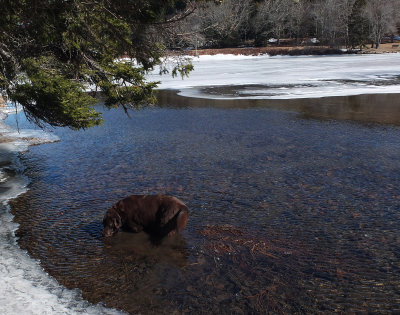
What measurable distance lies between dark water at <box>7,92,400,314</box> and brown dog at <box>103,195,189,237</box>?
0.66ft

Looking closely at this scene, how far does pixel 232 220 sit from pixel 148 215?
5.10ft

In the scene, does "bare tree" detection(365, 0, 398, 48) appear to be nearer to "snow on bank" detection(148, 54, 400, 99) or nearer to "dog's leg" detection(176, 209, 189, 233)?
"snow on bank" detection(148, 54, 400, 99)

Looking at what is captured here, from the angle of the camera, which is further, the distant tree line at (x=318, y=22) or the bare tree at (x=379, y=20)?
the distant tree line at (x=318, y=22)

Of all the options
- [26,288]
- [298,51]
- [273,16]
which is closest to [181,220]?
[26,288]

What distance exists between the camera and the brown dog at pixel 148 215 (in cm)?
658

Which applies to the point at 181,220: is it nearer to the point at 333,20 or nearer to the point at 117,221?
the point at 117,221

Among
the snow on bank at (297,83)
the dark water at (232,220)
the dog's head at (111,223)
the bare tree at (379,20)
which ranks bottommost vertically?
the dark water at (232,220)

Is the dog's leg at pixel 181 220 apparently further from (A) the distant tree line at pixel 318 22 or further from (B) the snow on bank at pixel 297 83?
(A) the distant tree line at pixel 318 22

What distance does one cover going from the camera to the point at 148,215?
6.71 metres

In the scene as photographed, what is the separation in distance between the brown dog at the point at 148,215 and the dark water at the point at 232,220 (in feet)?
0.66

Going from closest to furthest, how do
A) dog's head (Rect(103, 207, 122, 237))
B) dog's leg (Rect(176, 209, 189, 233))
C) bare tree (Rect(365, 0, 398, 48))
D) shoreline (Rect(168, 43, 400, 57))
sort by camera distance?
dog's leg (Rect(176, 209, 189, 233))
dog's head (Rect(103, 207, 122, 237))
shoreline (Rect(168, 43, 400, 57))
bare tree (Rect(365, 0, 398, 48))

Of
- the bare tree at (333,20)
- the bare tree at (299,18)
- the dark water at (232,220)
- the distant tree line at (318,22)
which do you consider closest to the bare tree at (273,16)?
the distant tree line at (318,22)

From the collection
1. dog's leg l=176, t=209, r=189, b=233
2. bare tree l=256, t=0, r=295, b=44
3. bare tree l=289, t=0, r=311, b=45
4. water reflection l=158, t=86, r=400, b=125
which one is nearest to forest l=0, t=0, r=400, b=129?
dog's leg l=176, t=209, r=189, b=233

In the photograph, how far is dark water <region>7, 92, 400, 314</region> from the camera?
520 centimetres
